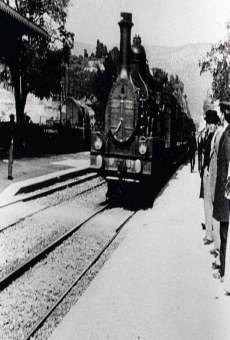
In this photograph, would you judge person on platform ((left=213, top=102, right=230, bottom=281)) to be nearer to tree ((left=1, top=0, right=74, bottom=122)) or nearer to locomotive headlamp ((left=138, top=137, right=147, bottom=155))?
locomotive headlamp ((left=138, top=137, right=147, bottom=155))

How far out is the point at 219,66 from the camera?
22828mm

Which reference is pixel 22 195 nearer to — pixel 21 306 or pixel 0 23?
pixel 21 306

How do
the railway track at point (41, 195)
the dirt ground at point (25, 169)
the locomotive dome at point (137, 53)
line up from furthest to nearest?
the dirt ground at point (25, 169) < the locomotive dome at point (137, 53) < the railway track at point (41, 195)

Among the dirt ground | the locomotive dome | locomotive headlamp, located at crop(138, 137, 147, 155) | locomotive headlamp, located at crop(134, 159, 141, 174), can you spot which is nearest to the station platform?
locomotive headlamp, located at crop(134, 159, 141, 174)

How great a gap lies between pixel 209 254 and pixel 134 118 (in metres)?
5.35

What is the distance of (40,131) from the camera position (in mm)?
27328

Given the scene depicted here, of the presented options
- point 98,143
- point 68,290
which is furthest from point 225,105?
point 98,143

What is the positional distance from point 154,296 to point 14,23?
15.5 meters

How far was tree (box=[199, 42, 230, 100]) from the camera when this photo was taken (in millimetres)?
21781

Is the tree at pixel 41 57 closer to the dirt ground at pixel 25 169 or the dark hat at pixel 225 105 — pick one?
the dirt ground at pixel 25 169

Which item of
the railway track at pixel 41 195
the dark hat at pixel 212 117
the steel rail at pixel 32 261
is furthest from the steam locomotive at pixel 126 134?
the dark hat at pixel 212 117

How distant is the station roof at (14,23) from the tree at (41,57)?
6.79m

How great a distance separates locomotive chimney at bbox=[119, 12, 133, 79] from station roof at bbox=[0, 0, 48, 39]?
5.30 meters

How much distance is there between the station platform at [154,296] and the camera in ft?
15.3
